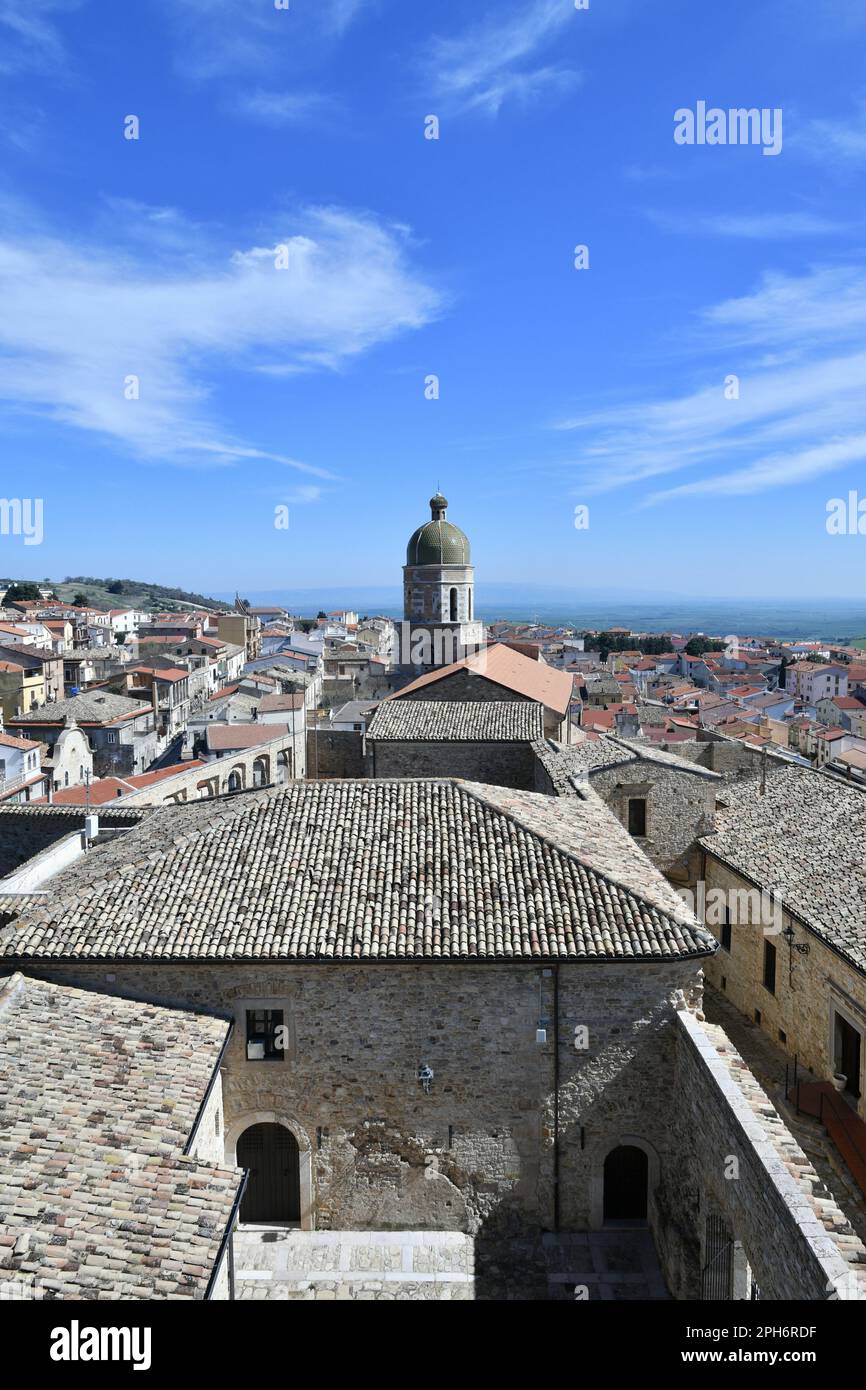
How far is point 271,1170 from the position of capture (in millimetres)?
11344

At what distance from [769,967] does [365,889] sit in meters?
8.20

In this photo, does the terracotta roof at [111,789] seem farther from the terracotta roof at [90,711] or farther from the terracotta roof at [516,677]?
the terracotta roof at [90,711]

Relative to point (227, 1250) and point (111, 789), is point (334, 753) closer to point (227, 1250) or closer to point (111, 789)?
point (111, 789)

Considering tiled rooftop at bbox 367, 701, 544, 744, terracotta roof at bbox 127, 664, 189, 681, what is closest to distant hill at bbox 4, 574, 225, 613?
terracotta roof at bbox 127, 664, 189, 681

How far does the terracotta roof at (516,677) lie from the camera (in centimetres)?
3059

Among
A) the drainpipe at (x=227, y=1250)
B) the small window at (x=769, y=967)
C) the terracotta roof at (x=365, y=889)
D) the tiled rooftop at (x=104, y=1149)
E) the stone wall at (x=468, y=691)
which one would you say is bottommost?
the small window at (x=769, y=967)

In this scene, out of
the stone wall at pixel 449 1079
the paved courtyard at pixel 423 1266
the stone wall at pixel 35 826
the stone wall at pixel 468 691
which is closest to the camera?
the paved courtyard at pixel 423 1266

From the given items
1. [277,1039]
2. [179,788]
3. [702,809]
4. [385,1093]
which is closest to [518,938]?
[385,1093]

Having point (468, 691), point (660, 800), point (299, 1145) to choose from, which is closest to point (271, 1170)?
point (299, 1145)

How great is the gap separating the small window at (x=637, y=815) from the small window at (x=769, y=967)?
16.1 feet

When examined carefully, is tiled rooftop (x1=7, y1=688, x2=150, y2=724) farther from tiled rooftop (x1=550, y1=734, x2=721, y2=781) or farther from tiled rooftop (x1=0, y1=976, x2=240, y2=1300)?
tiled rooftop (x1=0, y1=976, x2=240, y2=1300)

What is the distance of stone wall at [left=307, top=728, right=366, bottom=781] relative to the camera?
30.2m

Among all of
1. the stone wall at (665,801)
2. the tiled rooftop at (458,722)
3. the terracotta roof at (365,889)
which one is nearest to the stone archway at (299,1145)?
the terracotta roof at (365,889)
